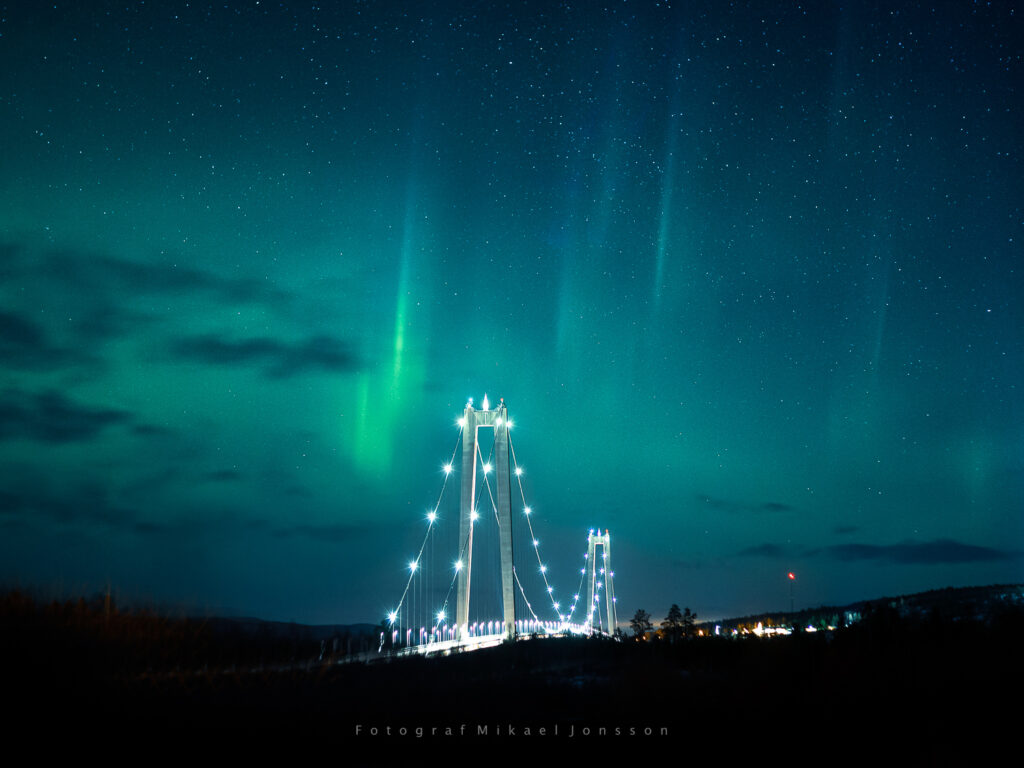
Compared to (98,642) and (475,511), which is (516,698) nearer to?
(98,642)

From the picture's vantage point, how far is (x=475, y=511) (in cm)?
5041

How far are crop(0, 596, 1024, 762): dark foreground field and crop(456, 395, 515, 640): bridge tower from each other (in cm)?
2887

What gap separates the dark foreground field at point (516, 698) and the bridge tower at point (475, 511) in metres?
28.9

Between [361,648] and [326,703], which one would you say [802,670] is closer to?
[326,703]

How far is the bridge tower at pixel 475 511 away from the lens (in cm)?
4659

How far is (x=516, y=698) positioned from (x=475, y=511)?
35967mm

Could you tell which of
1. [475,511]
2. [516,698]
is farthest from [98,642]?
[475,511]

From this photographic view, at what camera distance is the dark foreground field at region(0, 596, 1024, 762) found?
10.6 meters

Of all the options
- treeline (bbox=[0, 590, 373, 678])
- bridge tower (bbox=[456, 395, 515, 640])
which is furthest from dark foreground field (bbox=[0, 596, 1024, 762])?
bridge tower (bbox=[456, 395, 515, 640])

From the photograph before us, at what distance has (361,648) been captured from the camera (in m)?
31.2

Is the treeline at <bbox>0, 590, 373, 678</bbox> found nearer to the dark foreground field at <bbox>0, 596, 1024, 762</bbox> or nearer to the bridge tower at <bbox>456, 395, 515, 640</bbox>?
the dark foreground field at <bbox>0, 596, 1024, 762</bbox>

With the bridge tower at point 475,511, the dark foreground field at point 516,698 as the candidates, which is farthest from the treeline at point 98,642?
the bridge tower at point 475,511

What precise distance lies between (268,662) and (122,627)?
16.5 ft

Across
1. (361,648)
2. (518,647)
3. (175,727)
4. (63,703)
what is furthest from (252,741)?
(361,648)
